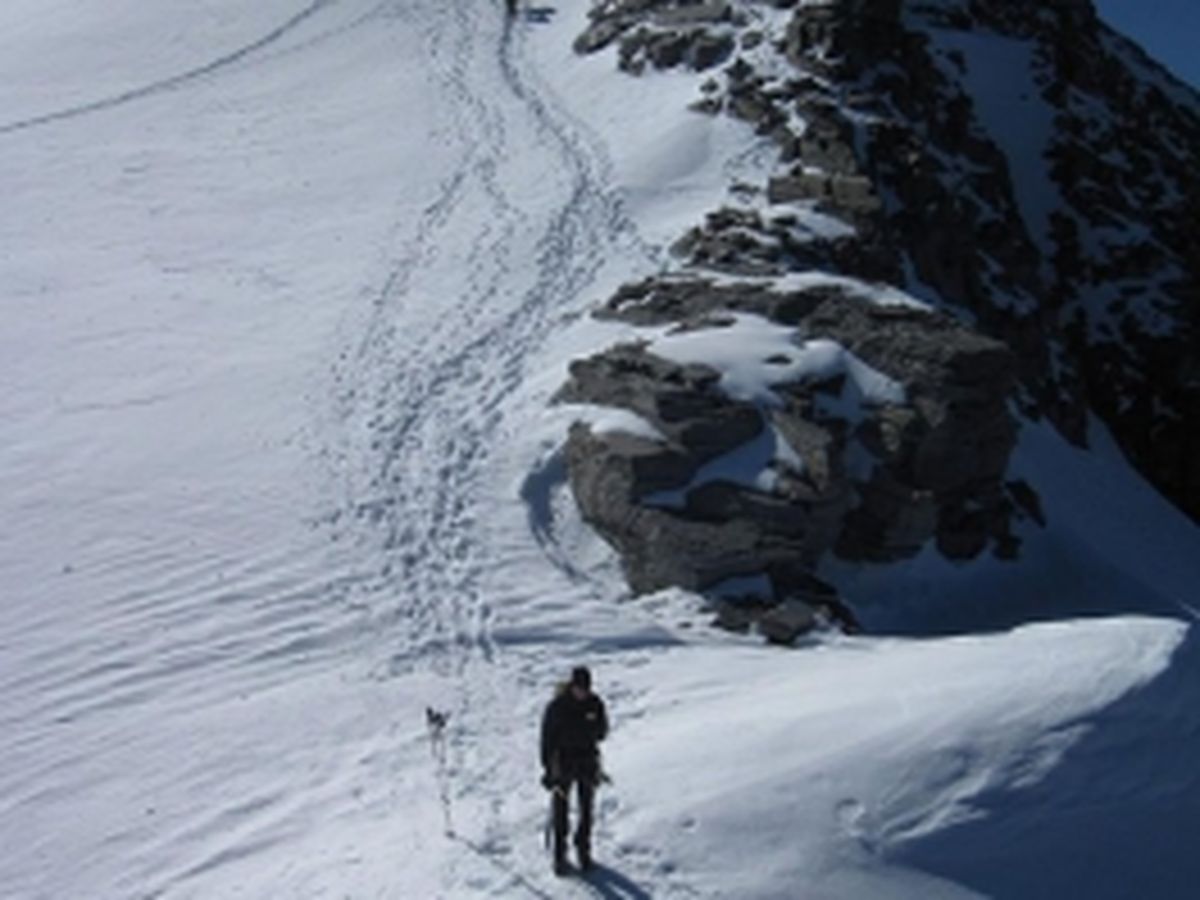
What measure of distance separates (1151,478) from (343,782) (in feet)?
78.8

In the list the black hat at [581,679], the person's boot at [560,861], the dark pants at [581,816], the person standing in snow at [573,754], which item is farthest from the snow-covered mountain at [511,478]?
the black hat at [581,679]

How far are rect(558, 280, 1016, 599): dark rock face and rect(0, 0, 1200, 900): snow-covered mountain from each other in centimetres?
46

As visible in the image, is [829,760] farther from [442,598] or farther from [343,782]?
[442,598]

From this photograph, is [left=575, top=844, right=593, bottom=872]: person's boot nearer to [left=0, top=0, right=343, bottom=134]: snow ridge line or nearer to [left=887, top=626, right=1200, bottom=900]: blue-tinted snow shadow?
[left=887, top=626, right=1200, bottom=900]: blue-tinted snow shadow

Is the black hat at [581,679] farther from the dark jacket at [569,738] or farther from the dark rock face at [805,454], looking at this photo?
the dark rock face at [805,454]

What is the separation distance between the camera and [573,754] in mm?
9492

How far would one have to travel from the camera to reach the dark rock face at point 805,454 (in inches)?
672

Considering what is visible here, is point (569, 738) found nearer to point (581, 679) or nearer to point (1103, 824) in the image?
point (581, 679)

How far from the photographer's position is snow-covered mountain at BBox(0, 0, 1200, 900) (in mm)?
10398

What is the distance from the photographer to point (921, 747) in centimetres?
1054

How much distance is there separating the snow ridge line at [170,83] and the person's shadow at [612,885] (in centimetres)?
3422

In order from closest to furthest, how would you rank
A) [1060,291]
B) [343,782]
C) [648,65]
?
[343,782] → [1060,291] → [648,65]

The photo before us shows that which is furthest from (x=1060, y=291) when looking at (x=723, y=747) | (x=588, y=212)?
(x=723, y=747)

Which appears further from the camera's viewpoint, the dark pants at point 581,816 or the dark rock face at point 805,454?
the dark rock face at point 805,454
